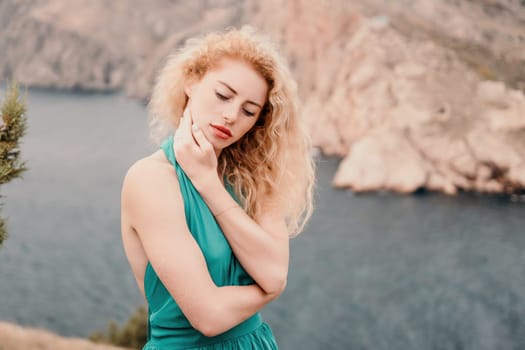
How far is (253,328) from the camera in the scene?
8.52 feet

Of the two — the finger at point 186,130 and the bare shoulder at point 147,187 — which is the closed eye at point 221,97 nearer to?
the finger at point 186,130

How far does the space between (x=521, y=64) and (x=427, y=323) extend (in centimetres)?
4207

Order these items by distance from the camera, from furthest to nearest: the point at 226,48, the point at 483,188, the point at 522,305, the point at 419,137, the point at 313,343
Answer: the point at 419,137 < the point at 483,188 < the point at 522,305 < the point at 313,343 < the point at 226,48

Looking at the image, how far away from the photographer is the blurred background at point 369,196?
32.3 meters

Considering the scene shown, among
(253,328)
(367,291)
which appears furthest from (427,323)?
(253,328)

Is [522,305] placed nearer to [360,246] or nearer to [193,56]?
[360,246]

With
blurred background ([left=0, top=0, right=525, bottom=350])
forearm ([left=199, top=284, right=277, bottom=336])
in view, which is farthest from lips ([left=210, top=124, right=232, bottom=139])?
blurred background ([left=0, top=0, right=525, bottom=350])

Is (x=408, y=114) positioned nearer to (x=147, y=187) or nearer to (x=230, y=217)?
(x=230, y=217)

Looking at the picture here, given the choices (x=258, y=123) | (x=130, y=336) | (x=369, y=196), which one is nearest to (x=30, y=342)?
(x=130, y=336)

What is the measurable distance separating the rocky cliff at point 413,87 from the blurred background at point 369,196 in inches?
8.1

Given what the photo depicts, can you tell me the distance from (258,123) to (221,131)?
39cm

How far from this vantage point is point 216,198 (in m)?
2.38

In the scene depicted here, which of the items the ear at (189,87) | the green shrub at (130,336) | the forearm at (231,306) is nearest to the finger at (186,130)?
the ear at (189,87)

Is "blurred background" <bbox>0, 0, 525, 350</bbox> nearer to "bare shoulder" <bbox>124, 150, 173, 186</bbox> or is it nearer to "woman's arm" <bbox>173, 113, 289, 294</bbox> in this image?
"woman's arm" <bbox>173, 113, 289, 294</bbox>
